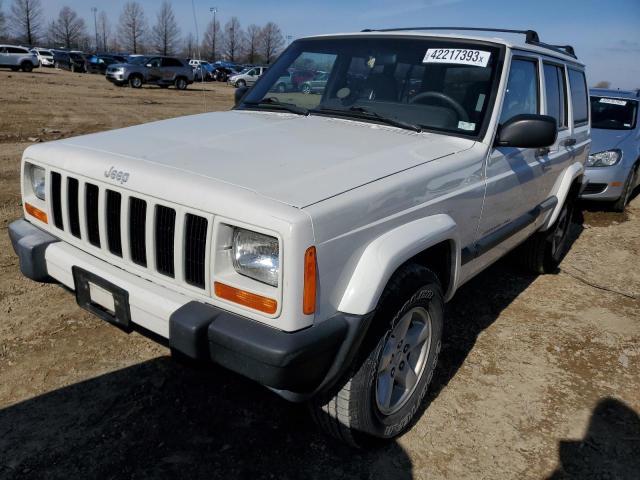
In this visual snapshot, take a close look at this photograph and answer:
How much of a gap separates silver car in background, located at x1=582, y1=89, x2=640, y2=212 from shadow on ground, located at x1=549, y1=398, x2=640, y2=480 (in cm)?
484

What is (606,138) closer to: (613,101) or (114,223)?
(613,101)

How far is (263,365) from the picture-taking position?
1.94m

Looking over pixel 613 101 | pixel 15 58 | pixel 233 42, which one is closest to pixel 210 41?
pixel 233 42

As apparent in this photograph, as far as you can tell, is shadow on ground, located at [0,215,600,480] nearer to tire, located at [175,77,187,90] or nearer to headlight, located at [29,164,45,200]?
headlight, located at [29,164,45,200]

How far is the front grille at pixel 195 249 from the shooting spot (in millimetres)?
2084

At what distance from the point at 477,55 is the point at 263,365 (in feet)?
7.73

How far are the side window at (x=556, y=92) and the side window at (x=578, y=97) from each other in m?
0.26

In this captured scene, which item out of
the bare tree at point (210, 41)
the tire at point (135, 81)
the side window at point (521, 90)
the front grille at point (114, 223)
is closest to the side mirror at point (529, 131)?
the side window at point (521, 90)

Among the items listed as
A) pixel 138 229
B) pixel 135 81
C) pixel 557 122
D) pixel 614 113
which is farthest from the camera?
pixel 135 81

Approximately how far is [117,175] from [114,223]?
0.22 meters

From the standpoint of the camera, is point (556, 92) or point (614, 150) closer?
point (556, 92)

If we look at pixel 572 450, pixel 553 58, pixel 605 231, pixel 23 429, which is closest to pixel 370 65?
pixel 553 58

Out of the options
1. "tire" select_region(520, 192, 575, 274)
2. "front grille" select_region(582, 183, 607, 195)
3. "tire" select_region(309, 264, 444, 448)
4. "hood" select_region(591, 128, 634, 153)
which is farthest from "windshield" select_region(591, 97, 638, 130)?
"tire" select_region(309, 264, 444, 448)

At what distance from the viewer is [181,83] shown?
29203 mm
